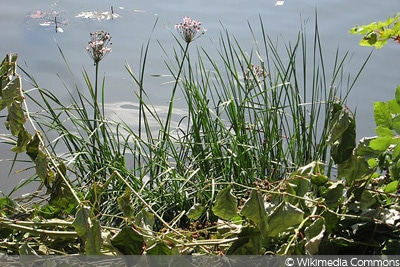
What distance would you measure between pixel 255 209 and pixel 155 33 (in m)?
2.39

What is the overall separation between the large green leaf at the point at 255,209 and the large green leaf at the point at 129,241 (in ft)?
0.58

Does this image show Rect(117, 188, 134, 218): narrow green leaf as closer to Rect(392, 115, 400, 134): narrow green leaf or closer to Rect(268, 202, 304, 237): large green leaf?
Rect(268, 202, 304, 237): large green leaf

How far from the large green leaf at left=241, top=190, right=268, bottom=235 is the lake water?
5.66 ft

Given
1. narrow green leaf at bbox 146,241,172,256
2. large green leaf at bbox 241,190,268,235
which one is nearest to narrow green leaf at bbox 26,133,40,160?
narrow green leaf at bbox 146,241,172,256

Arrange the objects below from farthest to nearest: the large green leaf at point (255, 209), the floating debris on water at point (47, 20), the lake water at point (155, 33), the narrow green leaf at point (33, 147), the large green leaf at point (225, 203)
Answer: the floating debris on water at point (47, 20) → the lake water at point (155, 33) → the narrow green leaf at point (33, 147) → the large green leaf at point (225, 203) → the large green leaf at point (255, 209)

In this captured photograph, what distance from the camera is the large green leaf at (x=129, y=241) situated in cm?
108

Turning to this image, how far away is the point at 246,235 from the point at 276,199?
0.26ft

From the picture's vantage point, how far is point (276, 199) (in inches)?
44.4

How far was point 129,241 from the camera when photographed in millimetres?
1079

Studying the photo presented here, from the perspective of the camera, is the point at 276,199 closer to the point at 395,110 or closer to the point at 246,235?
the point at 246,235

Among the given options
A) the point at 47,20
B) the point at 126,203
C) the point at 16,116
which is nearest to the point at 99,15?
→ the point at 47,20

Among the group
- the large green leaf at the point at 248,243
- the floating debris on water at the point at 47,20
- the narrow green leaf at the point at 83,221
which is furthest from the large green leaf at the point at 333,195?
the floating debris on water at the point at 47,20

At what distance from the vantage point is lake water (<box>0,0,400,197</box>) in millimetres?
2959

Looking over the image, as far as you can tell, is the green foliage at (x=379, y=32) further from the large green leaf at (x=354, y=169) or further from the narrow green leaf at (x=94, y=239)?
the narrow green leaf at (x=94, y=239)
